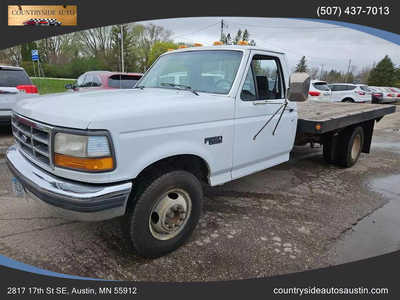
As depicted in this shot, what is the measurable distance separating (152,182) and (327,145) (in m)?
4.37

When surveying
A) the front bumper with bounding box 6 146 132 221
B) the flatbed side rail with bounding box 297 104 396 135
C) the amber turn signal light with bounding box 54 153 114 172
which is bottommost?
the front bumper with bounding box 6 146 132 221

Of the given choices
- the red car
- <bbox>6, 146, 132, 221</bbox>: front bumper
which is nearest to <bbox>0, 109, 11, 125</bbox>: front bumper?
the red car

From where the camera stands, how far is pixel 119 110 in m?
2.19

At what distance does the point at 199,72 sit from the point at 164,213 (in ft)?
5.69

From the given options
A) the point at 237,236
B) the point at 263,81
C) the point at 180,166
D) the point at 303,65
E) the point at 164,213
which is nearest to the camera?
the point at 164,213

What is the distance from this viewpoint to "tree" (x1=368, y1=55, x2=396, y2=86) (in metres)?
38.9

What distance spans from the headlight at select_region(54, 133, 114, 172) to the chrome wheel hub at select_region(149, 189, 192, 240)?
675mm

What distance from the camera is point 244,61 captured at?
10.4ft

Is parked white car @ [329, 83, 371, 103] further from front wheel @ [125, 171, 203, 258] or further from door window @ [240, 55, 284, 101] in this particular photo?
front wheel @ [125, 171, 203, 258]

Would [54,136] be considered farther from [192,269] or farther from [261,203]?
[261,203]

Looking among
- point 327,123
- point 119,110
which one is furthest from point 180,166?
point 327,123

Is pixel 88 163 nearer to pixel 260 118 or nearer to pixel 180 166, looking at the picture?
pixel 180 166

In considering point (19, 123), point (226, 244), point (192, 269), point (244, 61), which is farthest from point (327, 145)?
point (19, 123)

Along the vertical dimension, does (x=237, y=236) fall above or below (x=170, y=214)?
below
